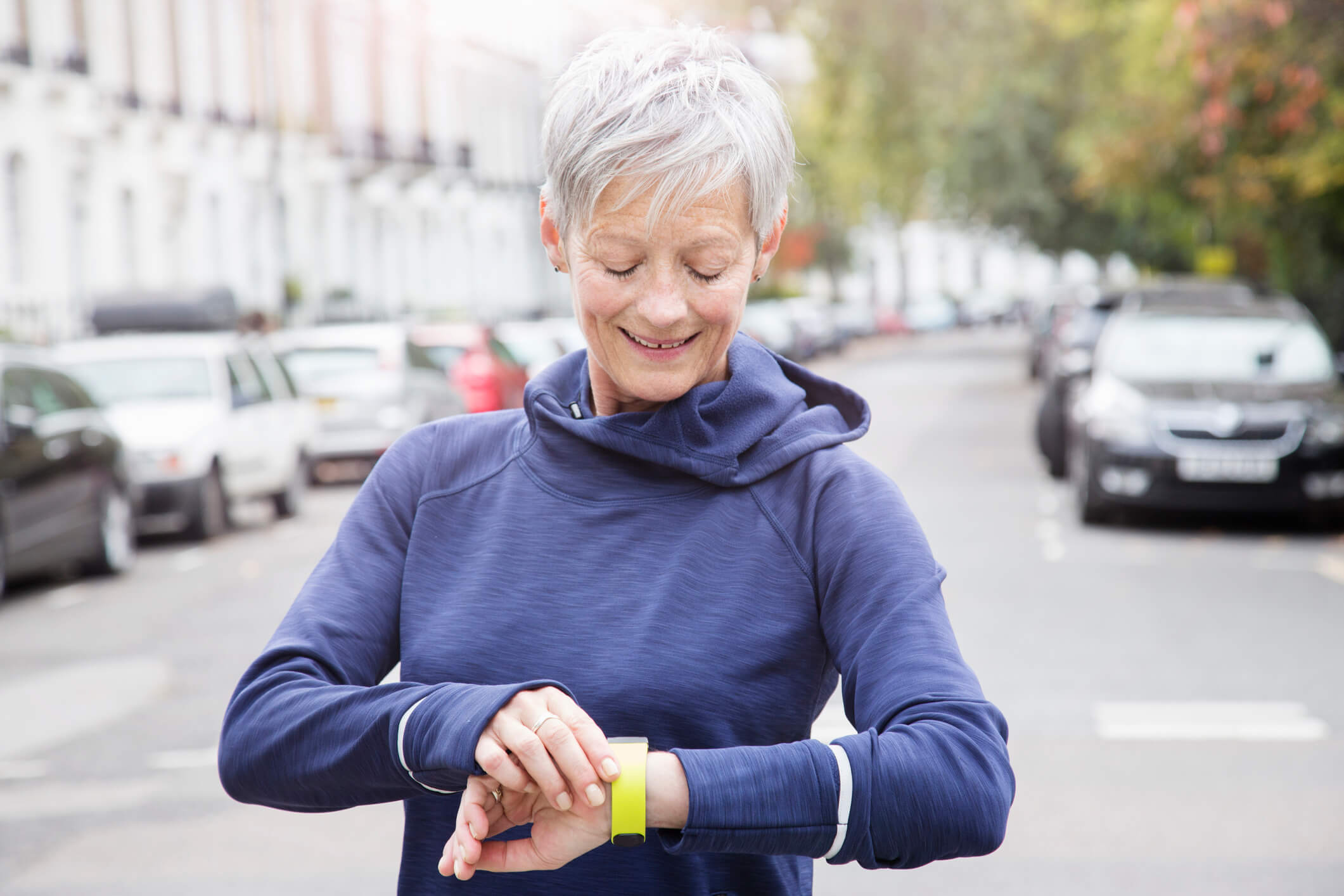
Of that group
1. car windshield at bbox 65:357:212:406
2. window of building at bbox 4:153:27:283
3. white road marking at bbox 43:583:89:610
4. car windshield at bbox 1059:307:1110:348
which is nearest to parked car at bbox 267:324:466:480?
car windshield at bbox 65:357:212:406

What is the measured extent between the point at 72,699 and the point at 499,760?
6.44m

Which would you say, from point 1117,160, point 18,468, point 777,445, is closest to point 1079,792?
point 777,445

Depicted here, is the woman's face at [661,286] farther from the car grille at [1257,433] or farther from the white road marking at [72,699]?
the car grille at [1257,433]

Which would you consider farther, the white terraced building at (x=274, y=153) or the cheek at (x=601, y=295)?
the white terraced building at (x=274, y=153)

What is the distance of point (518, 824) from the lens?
174 centimetres

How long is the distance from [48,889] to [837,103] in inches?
1173

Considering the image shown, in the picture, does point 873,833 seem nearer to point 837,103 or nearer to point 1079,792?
point 1079,792

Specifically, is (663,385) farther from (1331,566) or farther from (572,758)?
(1331,566)

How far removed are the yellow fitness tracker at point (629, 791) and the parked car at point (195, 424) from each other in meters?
11.9

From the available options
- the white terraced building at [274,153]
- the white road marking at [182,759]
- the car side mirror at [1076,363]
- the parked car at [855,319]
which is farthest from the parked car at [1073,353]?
the parked car at [855,319]

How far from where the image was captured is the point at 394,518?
203cm

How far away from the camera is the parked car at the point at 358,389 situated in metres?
16.9

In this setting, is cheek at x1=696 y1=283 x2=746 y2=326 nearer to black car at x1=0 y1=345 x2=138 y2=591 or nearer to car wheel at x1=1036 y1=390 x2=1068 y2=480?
black car at x1=0 y1=345 x2=138 y2=591

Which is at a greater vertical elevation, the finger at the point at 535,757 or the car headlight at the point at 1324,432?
the finger at the point at 535,757
